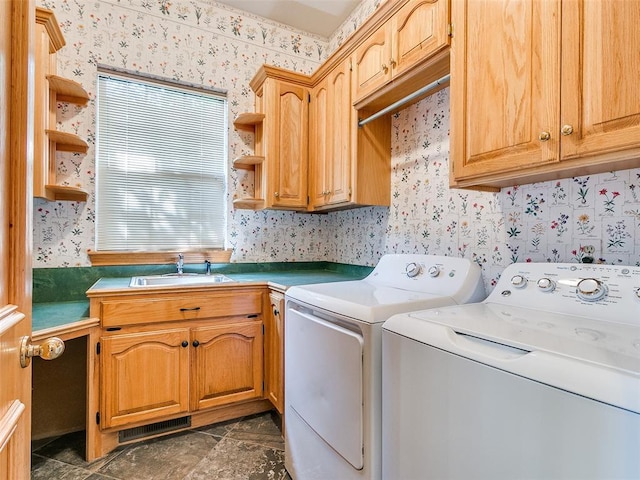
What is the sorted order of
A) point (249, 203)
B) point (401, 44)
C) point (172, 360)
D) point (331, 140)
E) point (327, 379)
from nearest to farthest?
point (327, 379) → point (401, 44) → point (172, 360) → point (331, 140) → point (249, 203)

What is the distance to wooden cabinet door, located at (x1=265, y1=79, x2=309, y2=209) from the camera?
2420 mm

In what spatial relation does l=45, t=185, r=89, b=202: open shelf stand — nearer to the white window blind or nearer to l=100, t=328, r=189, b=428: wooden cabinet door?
the white window blind

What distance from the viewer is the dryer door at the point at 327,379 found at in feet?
4.03

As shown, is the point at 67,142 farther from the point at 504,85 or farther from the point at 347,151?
the point at 504,85

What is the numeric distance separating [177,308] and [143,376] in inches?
15.5

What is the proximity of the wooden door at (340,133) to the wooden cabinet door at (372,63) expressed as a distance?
0.32ft

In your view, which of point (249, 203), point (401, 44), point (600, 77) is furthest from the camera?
point (249, 203)

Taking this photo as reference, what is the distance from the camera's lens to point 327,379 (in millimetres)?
1383

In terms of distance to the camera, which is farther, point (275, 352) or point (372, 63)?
point (275, 352)

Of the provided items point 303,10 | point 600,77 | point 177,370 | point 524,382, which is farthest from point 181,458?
point 303,10

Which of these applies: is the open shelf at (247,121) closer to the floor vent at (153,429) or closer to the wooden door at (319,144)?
the wooden door at (319,144)

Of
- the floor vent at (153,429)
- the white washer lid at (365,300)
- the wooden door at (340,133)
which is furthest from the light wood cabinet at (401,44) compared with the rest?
the floor vent at (153,429)

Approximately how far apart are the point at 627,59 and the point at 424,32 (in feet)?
2.72

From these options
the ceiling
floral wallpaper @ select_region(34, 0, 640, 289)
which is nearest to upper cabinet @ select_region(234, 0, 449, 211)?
floral wallpaper @ select_region(34, 0, 640, 289)
